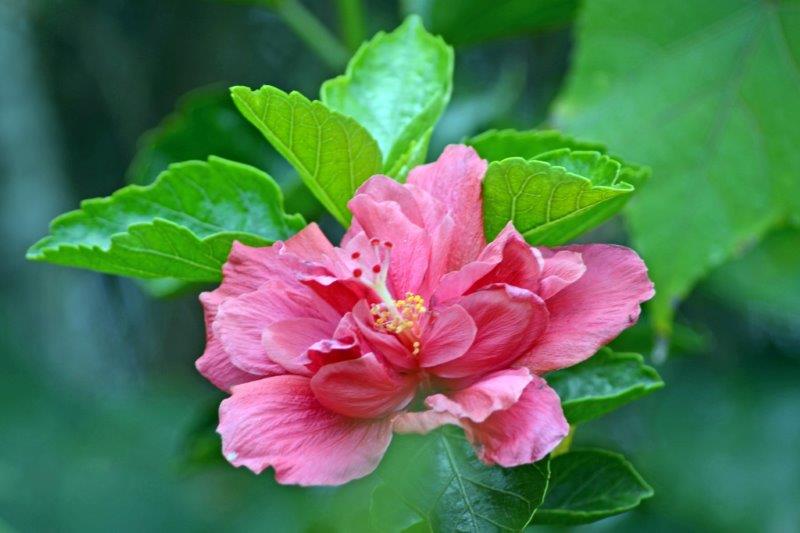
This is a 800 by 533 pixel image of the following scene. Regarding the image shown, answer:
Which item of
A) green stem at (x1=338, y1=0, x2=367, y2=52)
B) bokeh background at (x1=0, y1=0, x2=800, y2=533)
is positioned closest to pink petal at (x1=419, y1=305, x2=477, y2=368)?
bokeh background at (x1=0, y1=0, x2=800, y2=533)

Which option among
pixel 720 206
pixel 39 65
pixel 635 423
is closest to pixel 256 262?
pixel 720 206

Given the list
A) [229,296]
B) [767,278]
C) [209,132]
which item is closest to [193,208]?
[229,296]

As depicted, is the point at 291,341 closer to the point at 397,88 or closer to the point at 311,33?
the point at 397,88

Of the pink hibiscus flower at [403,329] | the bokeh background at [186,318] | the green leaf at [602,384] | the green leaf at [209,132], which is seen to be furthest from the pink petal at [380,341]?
the green leaf at [209,132]

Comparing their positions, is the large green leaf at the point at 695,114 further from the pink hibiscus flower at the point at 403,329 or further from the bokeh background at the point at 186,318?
the pink hibiscus flower at the point at 403,329

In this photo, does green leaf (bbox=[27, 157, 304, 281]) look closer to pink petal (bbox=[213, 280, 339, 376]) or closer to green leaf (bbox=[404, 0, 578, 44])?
pink petal (bbox=[213, 280, 339, 376])
